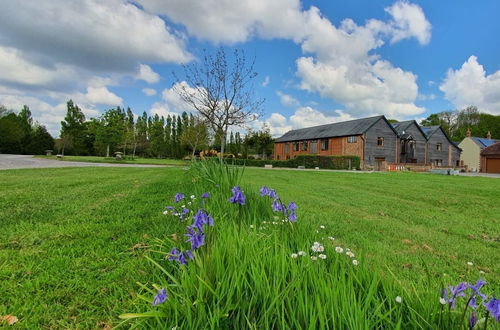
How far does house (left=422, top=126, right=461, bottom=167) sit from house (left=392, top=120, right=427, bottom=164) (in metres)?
1.35

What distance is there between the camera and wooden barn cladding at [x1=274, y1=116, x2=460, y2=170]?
106 ft

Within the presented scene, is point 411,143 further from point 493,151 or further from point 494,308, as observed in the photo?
point 494,308

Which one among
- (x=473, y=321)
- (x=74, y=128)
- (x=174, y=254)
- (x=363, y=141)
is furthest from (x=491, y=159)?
(x=74, y=128)

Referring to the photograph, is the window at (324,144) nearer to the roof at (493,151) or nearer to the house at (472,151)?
the roof at (493,151)

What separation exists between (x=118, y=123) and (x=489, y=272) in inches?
1541

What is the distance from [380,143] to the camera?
3300cm

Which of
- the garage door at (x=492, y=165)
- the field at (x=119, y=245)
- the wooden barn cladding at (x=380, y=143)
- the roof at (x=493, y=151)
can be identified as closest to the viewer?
the field at (x=119, y=245)

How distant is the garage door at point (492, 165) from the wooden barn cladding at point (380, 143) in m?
4.31

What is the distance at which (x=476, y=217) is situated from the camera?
17.7ft

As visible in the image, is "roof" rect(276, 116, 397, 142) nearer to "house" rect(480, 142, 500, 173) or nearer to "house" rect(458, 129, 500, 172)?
"house" rect(480, 142, 500, 173)

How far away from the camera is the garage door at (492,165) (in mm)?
33812

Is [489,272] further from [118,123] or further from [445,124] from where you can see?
[445,124]

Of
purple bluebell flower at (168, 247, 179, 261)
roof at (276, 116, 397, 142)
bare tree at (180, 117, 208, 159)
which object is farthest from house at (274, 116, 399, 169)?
purple bluebell flower at (168, 247, 179, 261)

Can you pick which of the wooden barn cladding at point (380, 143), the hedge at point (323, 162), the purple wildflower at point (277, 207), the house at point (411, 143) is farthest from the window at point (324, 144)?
the purple wildflower at point (277, 207)
